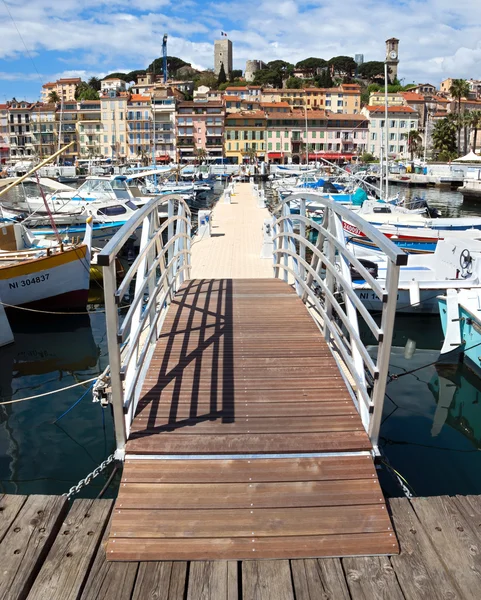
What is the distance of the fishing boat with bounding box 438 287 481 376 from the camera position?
31.7ft

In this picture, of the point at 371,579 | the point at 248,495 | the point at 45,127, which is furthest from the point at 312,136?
the point at 371,579

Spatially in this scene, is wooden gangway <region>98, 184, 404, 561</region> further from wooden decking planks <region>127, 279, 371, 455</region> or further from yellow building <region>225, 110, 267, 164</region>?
yellow building <region>225, 110, 267, 164</region>

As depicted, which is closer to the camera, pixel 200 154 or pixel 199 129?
pixel 200 154

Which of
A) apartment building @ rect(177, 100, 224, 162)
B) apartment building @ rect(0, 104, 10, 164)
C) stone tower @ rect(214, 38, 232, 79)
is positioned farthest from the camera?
stone tower @ rect(214, 38, 232, 79)

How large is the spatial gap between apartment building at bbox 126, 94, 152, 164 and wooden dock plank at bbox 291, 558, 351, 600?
10008cm

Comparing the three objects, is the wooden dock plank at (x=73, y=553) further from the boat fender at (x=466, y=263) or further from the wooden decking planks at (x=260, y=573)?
the boat fender at (x=466, y=263)

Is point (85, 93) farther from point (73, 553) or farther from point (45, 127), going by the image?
point (73, 553)

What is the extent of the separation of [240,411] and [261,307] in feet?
9.56

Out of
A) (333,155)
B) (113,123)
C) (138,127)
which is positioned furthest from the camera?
(138,127)

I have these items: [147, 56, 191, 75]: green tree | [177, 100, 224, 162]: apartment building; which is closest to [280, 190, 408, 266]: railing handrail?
[177, 100, 224, 162]: apartment building

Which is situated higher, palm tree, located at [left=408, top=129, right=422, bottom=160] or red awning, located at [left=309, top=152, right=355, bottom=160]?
palm tree, located at [left=408, top=129, right=422, bottom=160]

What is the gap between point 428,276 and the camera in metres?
13.2

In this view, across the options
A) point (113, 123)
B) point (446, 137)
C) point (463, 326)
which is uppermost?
point (113, 123)

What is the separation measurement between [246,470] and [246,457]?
0.44 feet
